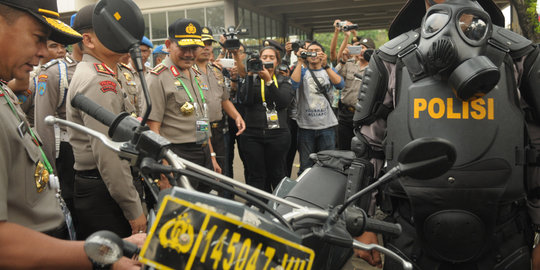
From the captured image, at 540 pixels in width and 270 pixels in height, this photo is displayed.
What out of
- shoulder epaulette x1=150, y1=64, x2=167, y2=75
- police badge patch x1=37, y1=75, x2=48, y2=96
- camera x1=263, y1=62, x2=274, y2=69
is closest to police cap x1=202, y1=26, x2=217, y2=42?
camera x1=263, y1=62, x2=274, y2=69

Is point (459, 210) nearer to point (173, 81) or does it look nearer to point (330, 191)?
point (330, 191)

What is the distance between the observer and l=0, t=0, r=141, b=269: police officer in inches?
40.4

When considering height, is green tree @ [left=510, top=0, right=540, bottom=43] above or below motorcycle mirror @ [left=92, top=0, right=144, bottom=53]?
above

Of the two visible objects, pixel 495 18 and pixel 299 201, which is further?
pixel 495 18

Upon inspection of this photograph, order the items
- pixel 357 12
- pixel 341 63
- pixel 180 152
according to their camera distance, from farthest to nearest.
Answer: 1. pixel 357 12
2. pixel 341 63
3. pixel 180 152

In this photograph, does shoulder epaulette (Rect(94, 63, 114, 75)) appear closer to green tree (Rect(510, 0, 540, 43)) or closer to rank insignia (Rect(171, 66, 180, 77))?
rank insignia (Rect(171, 66, 180, 77))

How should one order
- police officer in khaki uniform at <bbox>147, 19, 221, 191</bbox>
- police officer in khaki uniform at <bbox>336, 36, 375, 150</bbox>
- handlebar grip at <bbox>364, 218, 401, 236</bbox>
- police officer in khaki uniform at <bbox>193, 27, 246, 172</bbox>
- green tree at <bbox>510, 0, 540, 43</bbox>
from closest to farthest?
handlebar grip at <bbox>364, 218, 401, 236</bbox>, police officer in khaki uniform at <bbox>147, 19, 221, 191</bbox>, police officer in khaki uniform at <bbox>193, 27, 246, 172</bbox>, police officer in khaki uniform at <bbox>336, 36, 375, 150</bbox>, green tree at <bbox>510, 0, 540, 43</bbox>

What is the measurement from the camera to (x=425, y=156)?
0.96 m

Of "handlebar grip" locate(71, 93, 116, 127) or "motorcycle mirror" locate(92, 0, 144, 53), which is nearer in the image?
"motorcycle mirror" locate(92, 0, 144, 53)

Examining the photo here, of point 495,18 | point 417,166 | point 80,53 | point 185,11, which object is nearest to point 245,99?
point 80,53

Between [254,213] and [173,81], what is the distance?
2782 millimetres

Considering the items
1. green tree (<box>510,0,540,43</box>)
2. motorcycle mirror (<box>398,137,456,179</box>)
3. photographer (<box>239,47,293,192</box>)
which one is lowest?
photographer (<box>239,47,293,192</box>)

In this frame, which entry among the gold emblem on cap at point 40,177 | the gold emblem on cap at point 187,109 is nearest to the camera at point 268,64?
the gold emblem on cap at point 187,109

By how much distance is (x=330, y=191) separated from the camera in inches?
59.6
